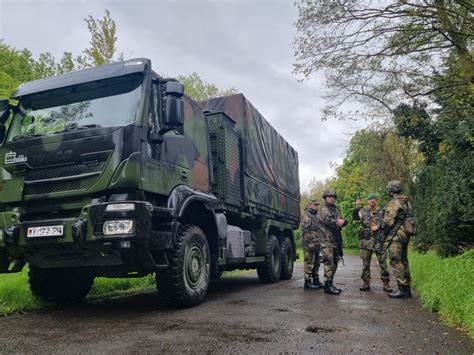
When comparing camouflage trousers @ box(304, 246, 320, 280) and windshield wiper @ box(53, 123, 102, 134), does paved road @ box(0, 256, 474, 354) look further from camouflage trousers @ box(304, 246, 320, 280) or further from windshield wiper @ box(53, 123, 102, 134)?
windshield wiper @ box(53, 123, 102, 134)

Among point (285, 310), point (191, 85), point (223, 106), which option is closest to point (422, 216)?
point (223, 106)

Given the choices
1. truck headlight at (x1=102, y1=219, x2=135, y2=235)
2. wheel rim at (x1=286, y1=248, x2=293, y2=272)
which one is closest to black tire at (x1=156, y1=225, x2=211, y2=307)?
truck headlight at (x1=102, y1=219, x2=135, y2=235)

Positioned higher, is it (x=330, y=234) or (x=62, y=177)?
(x=62, y=177)

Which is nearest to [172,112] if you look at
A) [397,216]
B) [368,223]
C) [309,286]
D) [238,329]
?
[238,329]

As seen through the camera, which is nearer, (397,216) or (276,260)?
(397,216)

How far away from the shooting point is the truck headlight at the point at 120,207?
4.62 m

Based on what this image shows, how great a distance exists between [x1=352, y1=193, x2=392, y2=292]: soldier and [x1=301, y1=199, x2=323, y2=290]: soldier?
2.60ft

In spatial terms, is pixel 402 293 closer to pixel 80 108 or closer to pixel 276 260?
pixel 276 260

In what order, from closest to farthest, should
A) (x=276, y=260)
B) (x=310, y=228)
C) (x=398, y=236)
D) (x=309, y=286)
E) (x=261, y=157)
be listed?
(x=398, y=236) → (x=309, y=286) → (x=310, y=228) → (x=261, y=157) → (x=276, y=260)

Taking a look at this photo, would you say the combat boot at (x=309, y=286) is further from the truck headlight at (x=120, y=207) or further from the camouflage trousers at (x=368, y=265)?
the truck headlight at (x=120, y=207)

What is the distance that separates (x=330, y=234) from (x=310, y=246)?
0.68 m

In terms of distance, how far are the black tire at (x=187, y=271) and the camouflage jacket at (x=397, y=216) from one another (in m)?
3.10

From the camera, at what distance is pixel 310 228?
8.45 meters

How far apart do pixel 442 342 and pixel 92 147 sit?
3.98 meters
